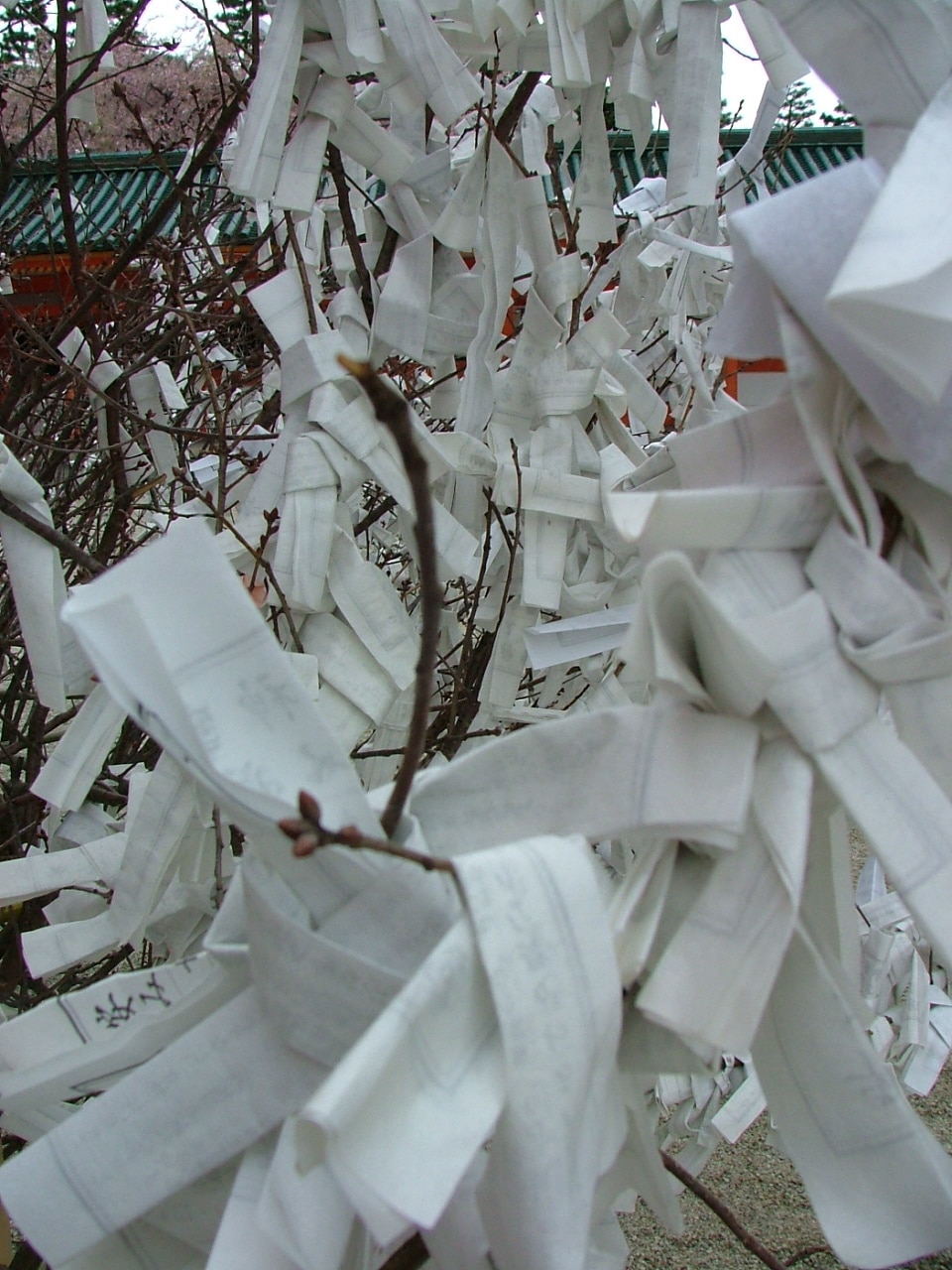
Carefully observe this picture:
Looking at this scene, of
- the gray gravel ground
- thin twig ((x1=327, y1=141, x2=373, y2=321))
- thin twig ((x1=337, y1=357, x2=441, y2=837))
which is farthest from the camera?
the gray gravel ground

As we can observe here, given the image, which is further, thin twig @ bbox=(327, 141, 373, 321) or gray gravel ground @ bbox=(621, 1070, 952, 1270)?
gray gravel ground @ bbox=(621, 1070, 952, 1270)

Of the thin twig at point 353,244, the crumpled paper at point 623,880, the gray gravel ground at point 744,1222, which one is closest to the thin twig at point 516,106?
the thin twig at point 353,244

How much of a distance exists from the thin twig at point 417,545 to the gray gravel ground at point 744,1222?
1.32m

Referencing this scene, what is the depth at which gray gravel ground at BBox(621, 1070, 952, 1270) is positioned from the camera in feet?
4.68

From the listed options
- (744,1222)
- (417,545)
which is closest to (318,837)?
(417,545)

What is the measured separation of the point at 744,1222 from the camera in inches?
59.4

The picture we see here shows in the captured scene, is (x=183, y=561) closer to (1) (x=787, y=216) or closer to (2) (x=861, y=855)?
(1) (x=787, y=216)

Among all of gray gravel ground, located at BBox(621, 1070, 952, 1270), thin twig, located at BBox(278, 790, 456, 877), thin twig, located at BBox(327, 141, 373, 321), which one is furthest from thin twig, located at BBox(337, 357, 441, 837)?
gray gravel ground, located at BBox(621, 1070, 952, 1270)

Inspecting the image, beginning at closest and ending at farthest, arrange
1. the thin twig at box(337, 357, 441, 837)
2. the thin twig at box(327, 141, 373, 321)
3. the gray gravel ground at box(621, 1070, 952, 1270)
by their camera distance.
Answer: the thin twig at box(337, 357, 441, 837), the thin twig at box(327, 141, 373, 321), the gray gravel ground at box(621, 1070, 952, 1270)

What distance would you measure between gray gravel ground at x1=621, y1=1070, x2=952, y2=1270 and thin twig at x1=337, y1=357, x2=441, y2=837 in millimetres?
1321

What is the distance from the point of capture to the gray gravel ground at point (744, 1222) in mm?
1426

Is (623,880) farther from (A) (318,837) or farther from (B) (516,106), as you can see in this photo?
(B) (516,106)

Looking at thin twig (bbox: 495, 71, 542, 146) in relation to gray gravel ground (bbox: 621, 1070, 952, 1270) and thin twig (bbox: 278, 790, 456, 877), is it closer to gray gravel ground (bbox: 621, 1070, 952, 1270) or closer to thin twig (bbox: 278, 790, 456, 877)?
thin twig (bbox: 278, 790, 456, 877)

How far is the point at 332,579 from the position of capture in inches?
23.2
